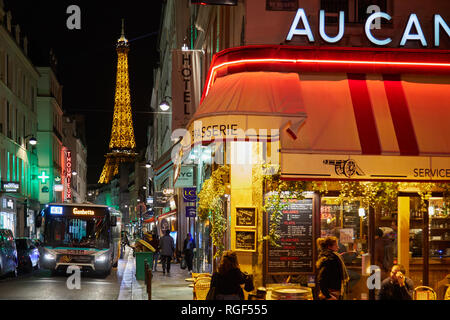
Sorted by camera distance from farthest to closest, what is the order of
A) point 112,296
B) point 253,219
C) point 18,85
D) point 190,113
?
point 18,85
point 190,113
point 112,296
point 253,219

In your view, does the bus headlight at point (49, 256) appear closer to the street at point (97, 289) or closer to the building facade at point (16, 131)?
the street at point (97, 289)

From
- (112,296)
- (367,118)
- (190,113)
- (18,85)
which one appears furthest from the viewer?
(18,85)

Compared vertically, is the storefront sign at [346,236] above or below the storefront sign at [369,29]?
below

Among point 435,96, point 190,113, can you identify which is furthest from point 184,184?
point 435,96

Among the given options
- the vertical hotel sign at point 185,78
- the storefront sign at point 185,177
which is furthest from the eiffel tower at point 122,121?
the vertical hotel sign at point 185,78

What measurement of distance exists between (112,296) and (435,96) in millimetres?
11223

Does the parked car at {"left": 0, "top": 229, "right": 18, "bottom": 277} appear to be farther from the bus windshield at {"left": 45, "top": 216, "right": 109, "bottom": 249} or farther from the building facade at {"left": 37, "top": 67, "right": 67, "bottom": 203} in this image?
the building facade at {"left": 37, "top": 67, "right": 67, "bottom": 203}

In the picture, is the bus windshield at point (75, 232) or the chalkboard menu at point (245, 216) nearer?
the chalkboard menu at point (245, 216)

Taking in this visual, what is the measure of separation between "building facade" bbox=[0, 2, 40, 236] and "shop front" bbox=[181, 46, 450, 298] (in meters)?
33.3

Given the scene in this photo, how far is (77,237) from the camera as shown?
2784 centimetres

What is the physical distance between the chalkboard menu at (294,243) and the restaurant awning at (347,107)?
6.16 feet

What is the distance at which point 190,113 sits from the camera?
905 inches

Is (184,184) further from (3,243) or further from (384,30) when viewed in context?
(384,30)

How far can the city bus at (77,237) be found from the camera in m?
27.1
